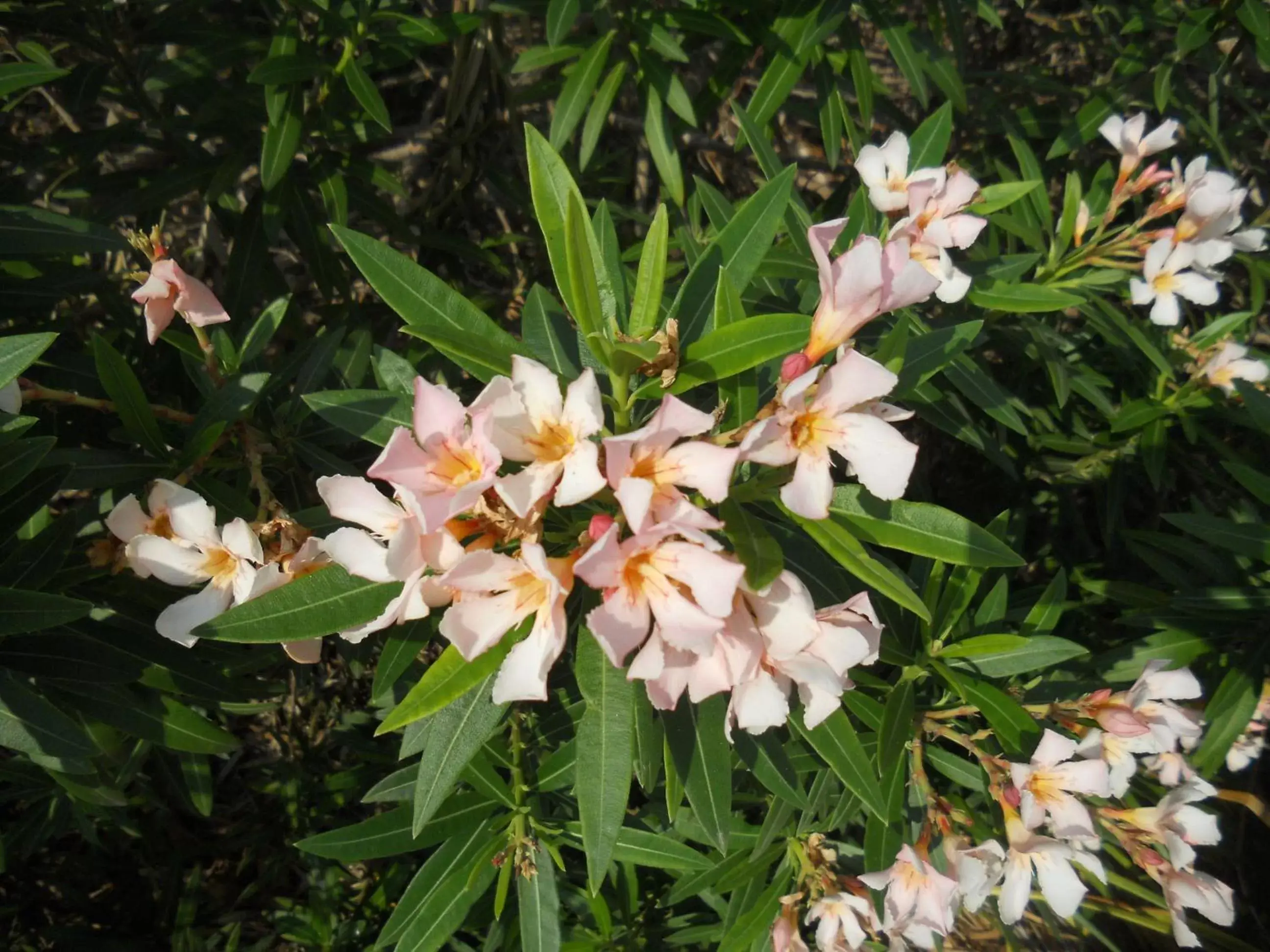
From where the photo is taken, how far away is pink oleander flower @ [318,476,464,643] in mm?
973

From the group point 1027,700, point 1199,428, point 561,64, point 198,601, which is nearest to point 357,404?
point 198,601

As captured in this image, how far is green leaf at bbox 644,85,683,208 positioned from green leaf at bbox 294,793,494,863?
1551 mm

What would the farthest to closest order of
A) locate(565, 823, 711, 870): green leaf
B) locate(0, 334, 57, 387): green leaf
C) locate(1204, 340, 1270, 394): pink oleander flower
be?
locate(1204, 340, 1270, 394): pink oleander flower < locate(565, 823, 711, 870): green leaf < locate(0, 334, 57, 387): green leaf

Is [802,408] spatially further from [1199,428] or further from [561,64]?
[561,64]

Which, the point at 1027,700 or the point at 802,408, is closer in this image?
the point at 802,408

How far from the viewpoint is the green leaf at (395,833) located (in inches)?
66.5

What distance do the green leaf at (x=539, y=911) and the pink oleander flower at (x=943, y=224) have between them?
1.31 meters

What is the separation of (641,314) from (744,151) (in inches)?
96.9

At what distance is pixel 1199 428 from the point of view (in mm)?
2314

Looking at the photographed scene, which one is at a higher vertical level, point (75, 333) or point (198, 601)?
point (198, 601)

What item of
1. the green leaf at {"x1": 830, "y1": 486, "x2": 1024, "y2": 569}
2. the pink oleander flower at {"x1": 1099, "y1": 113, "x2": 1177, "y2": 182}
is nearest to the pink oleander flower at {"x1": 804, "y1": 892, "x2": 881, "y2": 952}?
the green leaf at {"x1": 830, "y1": 486, "x2": 1024, "y2": 569}

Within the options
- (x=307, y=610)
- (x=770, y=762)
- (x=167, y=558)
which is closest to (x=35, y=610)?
(x=167, y=558)

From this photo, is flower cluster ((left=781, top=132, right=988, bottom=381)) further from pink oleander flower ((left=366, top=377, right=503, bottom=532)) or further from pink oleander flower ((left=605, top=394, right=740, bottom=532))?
pink oleander flower ((left=366, top=377, right=503, bottom=532))

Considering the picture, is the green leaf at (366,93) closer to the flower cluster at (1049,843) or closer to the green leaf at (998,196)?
the green leaf at (998,196)
